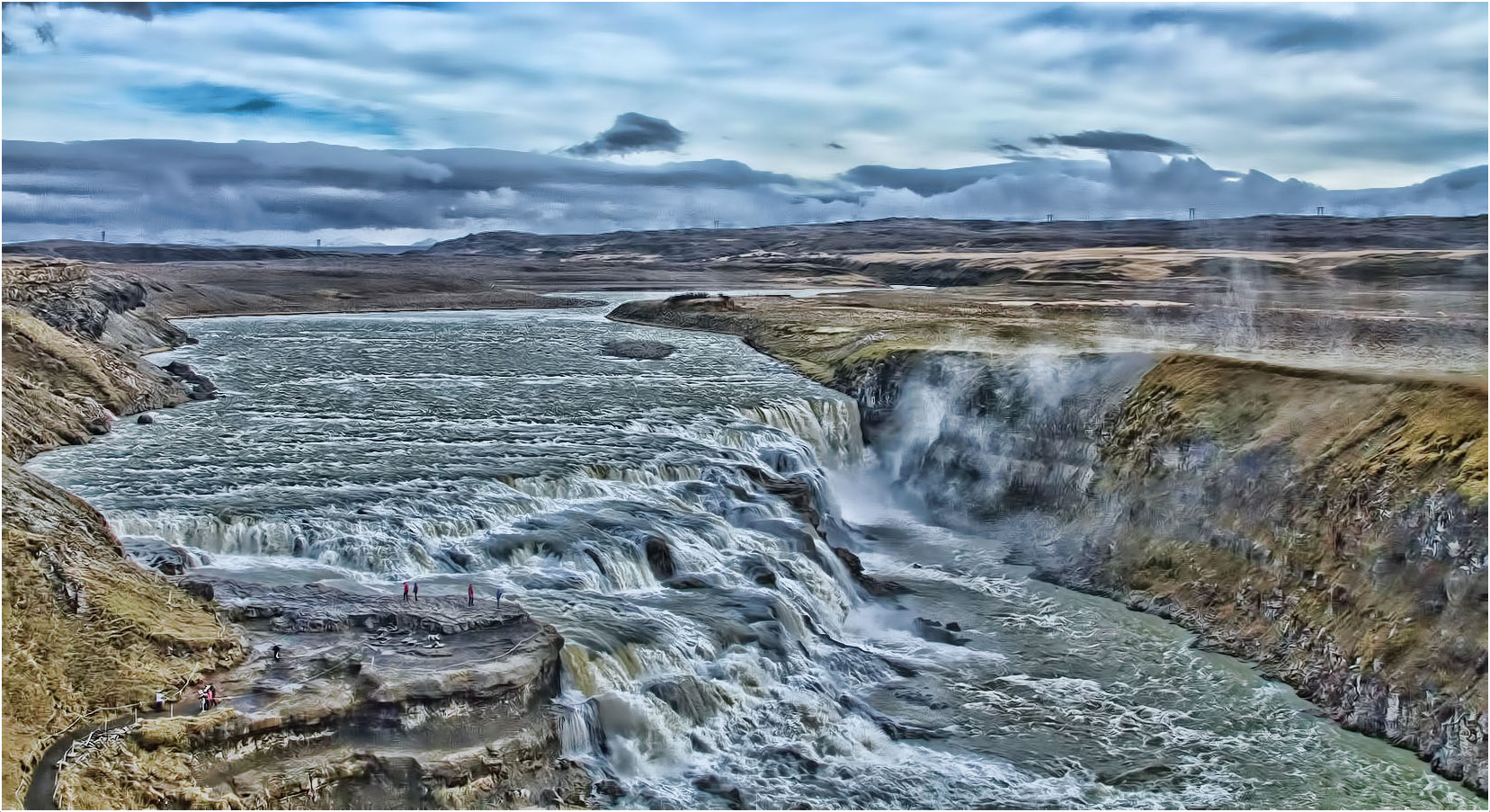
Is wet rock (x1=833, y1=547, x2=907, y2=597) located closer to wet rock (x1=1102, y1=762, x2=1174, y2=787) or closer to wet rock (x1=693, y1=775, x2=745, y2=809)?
wet rock (x1=1102, y1=762, x2=1174, y2=787)

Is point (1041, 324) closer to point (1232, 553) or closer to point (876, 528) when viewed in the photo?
point (876, 528)

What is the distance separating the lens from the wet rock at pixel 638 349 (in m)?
69.6

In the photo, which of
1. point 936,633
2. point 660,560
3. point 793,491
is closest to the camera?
point 660,560

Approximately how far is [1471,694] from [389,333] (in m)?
→ 75.2

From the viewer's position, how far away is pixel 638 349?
7112cm

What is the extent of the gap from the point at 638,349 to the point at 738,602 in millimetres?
42423

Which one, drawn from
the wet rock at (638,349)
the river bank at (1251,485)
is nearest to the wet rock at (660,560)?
the river bank at (1251,485)

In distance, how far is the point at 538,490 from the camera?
35844 millimetres

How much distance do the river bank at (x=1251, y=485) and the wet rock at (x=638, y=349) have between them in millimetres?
14874

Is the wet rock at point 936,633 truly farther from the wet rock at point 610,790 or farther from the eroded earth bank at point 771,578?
the wet rock at point 610,790

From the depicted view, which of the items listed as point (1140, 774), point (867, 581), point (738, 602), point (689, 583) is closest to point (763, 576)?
point (738, 602)

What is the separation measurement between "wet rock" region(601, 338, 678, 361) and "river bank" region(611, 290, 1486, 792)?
14.9m

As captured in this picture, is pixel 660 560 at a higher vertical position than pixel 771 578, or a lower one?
higher

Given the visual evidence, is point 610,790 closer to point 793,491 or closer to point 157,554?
point 157,554
